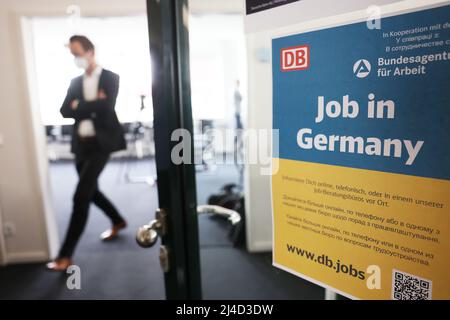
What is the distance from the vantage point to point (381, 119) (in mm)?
537

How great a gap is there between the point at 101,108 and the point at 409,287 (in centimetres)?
78

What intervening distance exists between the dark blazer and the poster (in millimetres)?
411

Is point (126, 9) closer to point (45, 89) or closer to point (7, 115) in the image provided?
point (45, 89)

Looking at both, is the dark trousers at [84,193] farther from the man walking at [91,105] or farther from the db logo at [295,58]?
the db logo at [295,58]

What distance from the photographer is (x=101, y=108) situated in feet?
2.80

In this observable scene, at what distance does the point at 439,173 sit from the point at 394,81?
155 mm

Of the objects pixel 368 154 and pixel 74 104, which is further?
pixel 74 104

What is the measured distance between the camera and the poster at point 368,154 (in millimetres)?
493

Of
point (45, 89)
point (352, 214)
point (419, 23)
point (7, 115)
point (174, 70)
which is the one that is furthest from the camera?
point (7, 115)

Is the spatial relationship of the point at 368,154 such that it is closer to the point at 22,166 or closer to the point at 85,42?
the point at 85,42

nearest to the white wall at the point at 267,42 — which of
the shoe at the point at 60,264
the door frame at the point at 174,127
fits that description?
the door frame at the point at 174,127

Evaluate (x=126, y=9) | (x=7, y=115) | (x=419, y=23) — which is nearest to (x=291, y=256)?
(x=419, y=23)

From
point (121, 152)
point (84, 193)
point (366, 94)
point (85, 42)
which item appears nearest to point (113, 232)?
point (84, 193)
